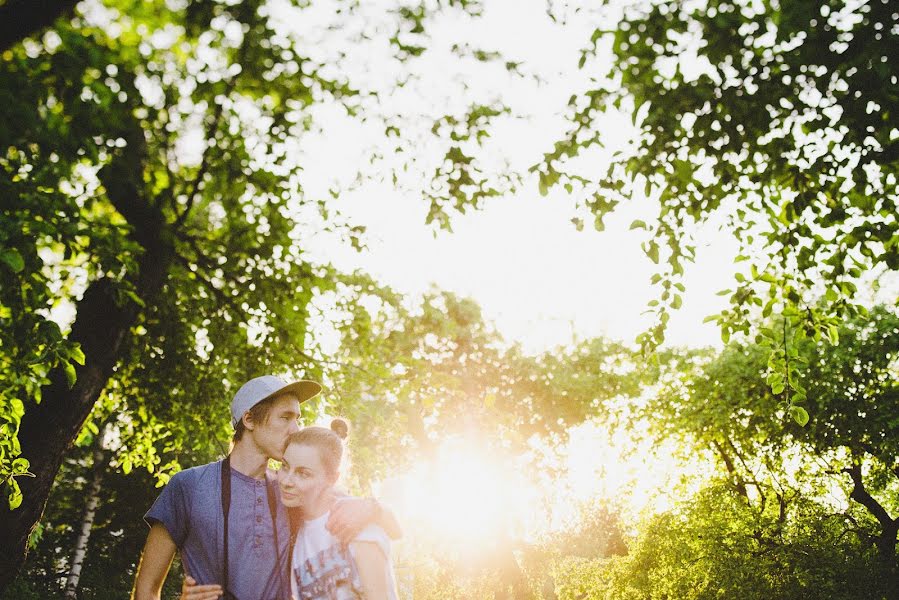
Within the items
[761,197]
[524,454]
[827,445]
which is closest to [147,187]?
[761,197]

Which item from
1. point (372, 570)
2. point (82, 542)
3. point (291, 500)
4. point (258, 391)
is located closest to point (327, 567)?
point (372, 570)

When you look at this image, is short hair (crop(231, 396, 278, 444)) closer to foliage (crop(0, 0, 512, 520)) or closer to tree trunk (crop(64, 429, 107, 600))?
foliage (crop(0, 0, 512, 520))

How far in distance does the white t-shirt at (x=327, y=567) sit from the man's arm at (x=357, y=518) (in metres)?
0.04

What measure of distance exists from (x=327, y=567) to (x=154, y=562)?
3.10 ft

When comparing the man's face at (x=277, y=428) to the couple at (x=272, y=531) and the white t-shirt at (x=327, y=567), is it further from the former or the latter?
the white t-shirt at (x=327, y=567)

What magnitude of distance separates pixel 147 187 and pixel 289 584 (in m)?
6.27

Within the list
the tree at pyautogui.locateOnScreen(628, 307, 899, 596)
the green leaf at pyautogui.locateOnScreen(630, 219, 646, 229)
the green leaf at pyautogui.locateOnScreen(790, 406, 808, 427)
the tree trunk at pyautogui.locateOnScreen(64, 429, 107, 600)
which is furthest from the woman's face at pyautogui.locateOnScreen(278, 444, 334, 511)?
the tree trunk at pyautogui.locateOnScreen(64, 429, 107, 600)

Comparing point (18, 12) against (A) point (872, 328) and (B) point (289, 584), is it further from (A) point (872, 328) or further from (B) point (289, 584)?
(A) point (872, 328)

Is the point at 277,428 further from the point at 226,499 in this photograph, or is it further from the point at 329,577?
the point at 329,577

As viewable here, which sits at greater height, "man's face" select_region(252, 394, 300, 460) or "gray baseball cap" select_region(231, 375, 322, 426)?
"gray baseball cap" select_region(231, 375, 322, 426)

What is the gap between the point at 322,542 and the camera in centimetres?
282

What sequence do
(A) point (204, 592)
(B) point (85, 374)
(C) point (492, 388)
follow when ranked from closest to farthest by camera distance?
1. (A) point (204, 592)
2. (B) point (85, 374)
3. (C) point (492, 388)

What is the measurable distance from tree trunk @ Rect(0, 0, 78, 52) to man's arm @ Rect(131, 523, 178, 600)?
3209 millimetres

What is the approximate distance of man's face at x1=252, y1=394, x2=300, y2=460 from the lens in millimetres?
3131
